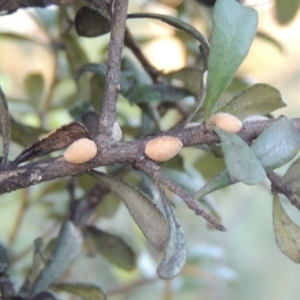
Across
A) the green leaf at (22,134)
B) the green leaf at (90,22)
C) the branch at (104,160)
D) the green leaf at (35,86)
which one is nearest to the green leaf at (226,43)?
the branch at (104,160)

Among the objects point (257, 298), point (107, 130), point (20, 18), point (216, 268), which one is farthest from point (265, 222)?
point (107, 130)

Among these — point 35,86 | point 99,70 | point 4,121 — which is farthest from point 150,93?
point 35,86

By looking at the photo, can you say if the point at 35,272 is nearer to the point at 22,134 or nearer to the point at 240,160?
the point at 22,134

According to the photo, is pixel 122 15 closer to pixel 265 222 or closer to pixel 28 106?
pixel 28 106

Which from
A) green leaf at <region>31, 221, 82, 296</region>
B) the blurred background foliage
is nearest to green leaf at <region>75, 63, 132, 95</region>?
the blurred background foliage

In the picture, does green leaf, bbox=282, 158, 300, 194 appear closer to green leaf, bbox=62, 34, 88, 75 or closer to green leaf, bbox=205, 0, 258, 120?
green leaf, bbox=205, 0, 258, 120

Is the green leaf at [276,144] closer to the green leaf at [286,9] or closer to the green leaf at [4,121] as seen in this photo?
the green leaf at [4,121]
